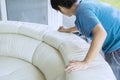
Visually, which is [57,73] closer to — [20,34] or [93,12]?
[93,12]

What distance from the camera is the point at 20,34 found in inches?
93.8

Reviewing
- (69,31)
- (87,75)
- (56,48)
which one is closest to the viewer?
(87,75)

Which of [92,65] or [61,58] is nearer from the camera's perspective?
[92,65]

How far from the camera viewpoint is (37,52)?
2.19m

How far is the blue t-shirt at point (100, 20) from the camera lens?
1351 millimetres

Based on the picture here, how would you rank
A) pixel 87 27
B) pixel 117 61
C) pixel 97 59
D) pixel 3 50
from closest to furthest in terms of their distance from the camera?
pixel 87 27, pixel 97 59, pixel 117 61, pixel 3 50

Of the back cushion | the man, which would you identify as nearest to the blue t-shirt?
the man

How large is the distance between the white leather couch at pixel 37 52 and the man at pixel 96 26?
0.11 meters

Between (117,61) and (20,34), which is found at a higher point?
(117,61)

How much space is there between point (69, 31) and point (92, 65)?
2.51 feet

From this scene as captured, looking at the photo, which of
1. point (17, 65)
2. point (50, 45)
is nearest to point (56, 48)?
point (50, 45)

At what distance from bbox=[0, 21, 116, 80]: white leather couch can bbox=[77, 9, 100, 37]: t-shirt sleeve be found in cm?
21

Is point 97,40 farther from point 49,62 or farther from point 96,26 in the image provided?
point 49,62

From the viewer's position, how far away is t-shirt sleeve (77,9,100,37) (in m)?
1.33
